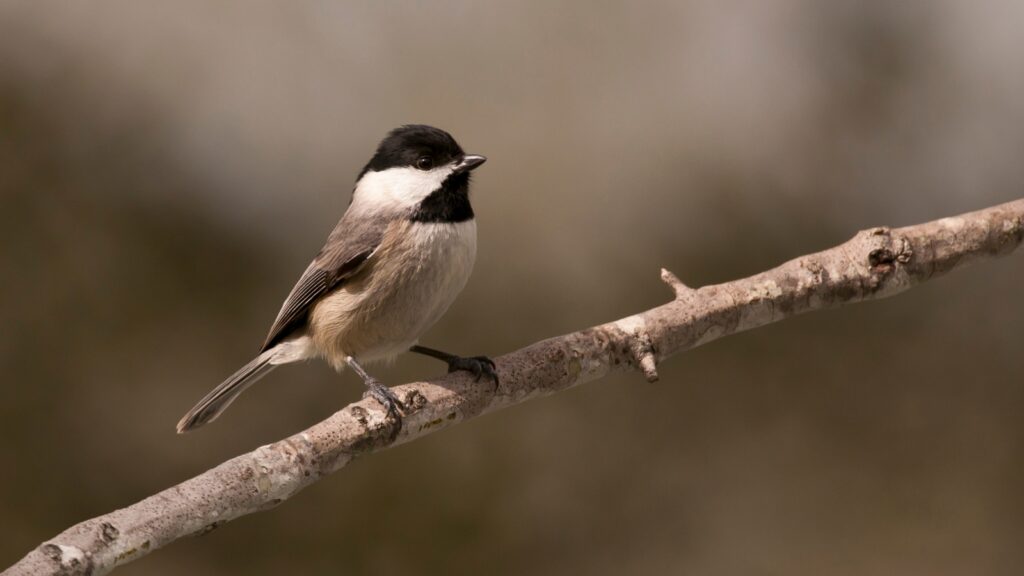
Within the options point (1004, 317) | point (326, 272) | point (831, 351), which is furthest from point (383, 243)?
point (1004, 317)

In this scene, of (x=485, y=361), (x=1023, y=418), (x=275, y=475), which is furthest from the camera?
(x=1023, y=418)

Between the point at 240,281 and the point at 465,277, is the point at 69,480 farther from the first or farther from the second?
the point at 465,277

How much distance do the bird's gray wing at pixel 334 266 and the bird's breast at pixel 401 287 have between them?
0.03 meters

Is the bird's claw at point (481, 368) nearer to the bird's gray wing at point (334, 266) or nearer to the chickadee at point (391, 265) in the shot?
the chickadee at point (391, 265)

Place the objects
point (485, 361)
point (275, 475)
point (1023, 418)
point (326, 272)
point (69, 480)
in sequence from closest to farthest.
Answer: point (275, 475) → point (485, 361) → point (326, 272) → point (69, 480) → point (1023, 418)

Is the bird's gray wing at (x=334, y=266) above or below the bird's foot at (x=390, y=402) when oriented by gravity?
above

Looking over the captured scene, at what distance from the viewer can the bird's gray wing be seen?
7.54 ft

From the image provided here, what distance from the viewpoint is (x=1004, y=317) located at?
172 inches

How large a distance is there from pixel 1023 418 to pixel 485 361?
10.2ft

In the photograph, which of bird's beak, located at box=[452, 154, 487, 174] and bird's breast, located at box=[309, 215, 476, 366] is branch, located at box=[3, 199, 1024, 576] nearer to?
bird's breast, located at box=[309, 215, 476, 366]

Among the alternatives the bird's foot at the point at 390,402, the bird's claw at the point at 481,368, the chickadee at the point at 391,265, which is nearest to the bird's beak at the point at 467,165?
the chickadee at the point at 391,265

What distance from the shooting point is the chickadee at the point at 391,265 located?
2.26m

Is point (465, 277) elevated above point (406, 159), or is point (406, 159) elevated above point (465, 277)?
point (406, 159)

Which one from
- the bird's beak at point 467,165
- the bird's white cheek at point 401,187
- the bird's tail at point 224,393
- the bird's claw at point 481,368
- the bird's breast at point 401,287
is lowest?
the bird's tail at point 224,393
